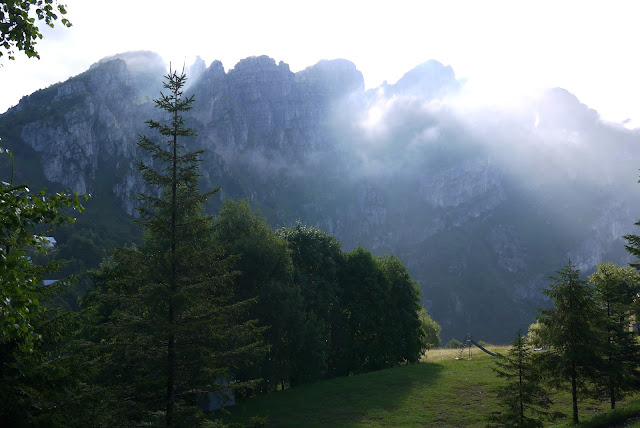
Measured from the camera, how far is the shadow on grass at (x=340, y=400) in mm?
25672

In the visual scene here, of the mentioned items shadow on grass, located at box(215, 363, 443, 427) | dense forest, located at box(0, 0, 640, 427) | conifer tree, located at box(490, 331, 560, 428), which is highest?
dense forest, located at box(0, 0, 640, 427)

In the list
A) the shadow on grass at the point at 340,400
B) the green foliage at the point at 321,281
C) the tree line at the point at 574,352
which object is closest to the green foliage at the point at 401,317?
the green foliage at the point at 321,281

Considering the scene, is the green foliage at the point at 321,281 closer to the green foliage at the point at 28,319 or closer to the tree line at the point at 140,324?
the tree line at the point at 140,324

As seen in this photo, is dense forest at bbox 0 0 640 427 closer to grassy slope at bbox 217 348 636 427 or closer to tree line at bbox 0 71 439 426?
tree line at bbox 0 71 439 426

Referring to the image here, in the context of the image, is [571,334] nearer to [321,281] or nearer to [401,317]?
[321,281]

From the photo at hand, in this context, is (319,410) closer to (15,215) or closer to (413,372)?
(413,372)

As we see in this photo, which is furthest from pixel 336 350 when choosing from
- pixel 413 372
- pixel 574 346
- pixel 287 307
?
pixel 574 346

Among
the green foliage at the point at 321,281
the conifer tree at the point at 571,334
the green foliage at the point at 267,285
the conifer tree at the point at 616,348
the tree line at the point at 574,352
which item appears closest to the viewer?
the tree line at the point at 574,352

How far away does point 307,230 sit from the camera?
43.2 m

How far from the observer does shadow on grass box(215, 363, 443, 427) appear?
25.7m

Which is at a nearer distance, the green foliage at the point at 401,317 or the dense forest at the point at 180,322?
the dense forest at the point at 180,322

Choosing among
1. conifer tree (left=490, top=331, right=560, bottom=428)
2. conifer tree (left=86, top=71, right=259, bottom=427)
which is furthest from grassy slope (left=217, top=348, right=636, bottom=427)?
conifer tree (left=86, top=71, right=259, bottom=427)

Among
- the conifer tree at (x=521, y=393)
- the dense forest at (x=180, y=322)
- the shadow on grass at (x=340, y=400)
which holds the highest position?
the dense forest at (x=180, y=322)

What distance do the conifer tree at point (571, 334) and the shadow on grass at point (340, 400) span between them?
11.4 m
